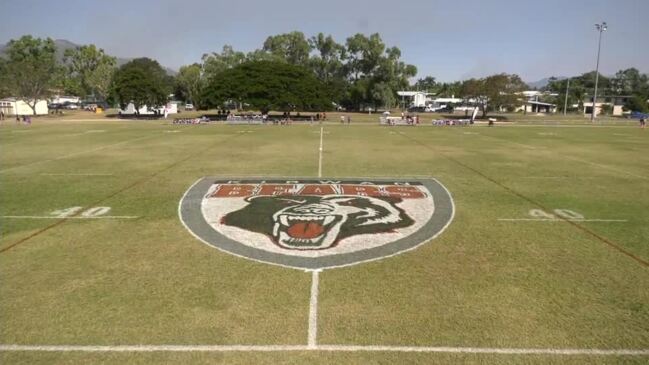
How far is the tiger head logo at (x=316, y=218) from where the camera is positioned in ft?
40.0

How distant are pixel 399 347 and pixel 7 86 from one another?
337ft

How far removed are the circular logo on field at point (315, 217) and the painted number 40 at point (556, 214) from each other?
2738 mm

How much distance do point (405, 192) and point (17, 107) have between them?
104 m

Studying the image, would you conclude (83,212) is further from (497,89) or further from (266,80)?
(497,89)

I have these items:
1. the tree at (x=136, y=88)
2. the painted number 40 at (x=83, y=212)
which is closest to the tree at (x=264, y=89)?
the tree at (x=136, y=88)

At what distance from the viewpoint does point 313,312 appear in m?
8.19

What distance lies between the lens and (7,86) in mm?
85688

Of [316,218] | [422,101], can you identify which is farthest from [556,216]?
[422,101]

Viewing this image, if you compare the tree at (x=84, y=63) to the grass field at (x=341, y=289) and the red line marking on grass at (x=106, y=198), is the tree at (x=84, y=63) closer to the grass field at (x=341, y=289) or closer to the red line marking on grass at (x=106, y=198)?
the red line marking on grass at (x=106, y=198)

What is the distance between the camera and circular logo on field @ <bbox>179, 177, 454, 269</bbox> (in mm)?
11297

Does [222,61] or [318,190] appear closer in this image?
[318,190]

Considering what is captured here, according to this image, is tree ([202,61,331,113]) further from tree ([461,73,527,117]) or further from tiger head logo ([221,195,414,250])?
tiger head logo ([221,195,414,250])

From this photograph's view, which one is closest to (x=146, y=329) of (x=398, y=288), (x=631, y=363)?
(x=398, y=288)

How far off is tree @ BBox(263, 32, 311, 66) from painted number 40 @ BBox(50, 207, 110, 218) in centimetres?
10672
